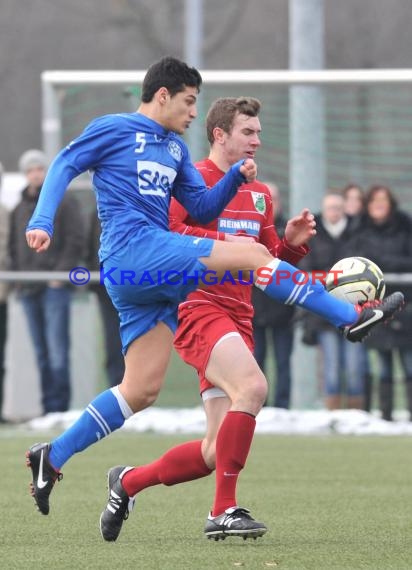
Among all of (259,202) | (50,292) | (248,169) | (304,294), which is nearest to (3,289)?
(50,292)

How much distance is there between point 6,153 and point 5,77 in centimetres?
123

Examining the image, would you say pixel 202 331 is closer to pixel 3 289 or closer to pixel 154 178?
pixel 154 178

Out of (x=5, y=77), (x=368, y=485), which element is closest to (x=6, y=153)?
(x=5, y=77)

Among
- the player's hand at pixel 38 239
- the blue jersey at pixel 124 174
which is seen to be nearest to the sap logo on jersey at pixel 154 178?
the blue jersey at pixel 124 174

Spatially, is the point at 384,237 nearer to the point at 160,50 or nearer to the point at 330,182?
the point at 330,182

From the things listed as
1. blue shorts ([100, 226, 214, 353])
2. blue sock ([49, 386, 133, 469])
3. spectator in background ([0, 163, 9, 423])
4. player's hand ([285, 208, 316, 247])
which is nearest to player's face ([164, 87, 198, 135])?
blue shorts ([100, 226, 214, 353])

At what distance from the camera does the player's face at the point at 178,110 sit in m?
6.93

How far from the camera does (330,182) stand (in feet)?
45.6

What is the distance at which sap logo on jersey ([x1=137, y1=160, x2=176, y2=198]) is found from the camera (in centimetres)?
680

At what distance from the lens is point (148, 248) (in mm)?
6590

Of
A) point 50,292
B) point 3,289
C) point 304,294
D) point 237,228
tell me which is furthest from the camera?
point 3,289

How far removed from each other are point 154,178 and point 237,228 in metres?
0.58

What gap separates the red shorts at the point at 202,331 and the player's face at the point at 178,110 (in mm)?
801

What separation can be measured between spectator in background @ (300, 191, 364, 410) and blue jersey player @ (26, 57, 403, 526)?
17.7 feet
